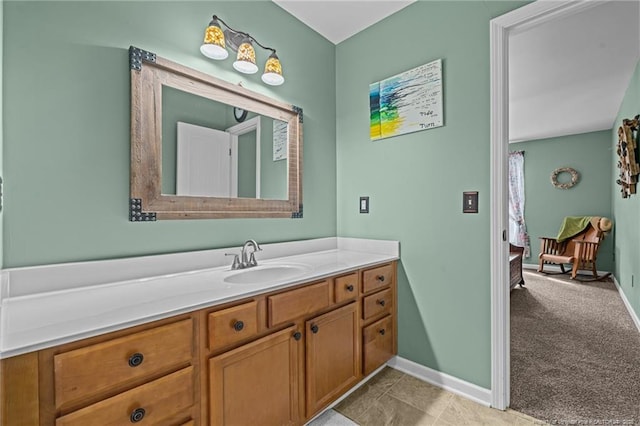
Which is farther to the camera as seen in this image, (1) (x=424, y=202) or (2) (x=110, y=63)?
(1) (x=424, y=202)

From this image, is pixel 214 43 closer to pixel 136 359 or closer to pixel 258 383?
pixel 136 359

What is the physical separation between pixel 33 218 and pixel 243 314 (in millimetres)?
883

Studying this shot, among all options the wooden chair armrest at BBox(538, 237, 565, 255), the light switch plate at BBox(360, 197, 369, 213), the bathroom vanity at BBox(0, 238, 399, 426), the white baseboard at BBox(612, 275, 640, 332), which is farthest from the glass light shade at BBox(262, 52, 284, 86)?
the wooden chair armrest at BBox(538, 237, 565, 255)

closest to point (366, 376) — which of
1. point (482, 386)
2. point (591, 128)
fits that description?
point (482, 386)

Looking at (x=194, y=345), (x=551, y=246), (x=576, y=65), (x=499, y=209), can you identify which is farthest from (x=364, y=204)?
(x=551, y=246)

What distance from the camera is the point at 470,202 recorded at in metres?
1.73

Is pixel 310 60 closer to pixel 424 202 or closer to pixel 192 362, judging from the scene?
pixel 424 202

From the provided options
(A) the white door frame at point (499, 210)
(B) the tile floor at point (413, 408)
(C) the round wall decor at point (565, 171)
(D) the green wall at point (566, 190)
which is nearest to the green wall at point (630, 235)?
(D) the green wall at point (566, 190)

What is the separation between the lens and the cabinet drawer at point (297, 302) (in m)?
1.25

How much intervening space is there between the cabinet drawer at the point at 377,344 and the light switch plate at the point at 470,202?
856 millimetres

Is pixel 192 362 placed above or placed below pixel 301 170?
below

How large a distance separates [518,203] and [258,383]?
6304 mm

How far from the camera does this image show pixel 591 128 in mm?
4988

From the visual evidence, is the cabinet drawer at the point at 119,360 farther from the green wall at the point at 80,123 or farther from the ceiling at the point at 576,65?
the ceiling at the point at 576,65
